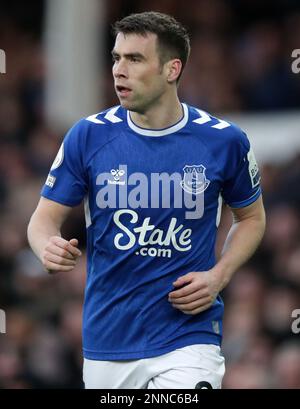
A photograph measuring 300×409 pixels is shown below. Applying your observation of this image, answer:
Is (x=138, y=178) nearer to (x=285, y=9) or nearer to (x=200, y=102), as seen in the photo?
(x=200, y=102)

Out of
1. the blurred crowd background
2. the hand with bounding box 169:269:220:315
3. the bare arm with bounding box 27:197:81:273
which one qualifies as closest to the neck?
the bare arm with bounding box 27:197:81:273

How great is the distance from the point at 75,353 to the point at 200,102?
4.12 meters

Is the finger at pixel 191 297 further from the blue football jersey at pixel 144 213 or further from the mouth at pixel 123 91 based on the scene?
the mouth at pixel 123 91

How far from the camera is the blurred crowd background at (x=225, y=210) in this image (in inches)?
390

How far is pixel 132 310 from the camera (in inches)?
246

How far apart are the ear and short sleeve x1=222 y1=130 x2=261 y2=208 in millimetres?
419

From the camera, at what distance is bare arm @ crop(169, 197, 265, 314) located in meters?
6.13

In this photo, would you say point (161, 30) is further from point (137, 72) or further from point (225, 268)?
point (225, 268)

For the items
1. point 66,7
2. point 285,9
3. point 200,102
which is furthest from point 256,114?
point 66,7

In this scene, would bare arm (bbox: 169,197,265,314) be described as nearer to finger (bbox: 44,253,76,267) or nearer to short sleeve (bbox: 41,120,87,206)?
finger (bbox: 44,253,76,267)

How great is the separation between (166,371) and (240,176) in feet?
3.36

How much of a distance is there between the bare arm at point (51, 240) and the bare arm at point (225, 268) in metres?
0.57

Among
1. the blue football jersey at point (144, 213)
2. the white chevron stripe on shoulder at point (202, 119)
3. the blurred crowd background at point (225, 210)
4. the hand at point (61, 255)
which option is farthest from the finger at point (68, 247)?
the blurred crowd background at point (225, 210)
